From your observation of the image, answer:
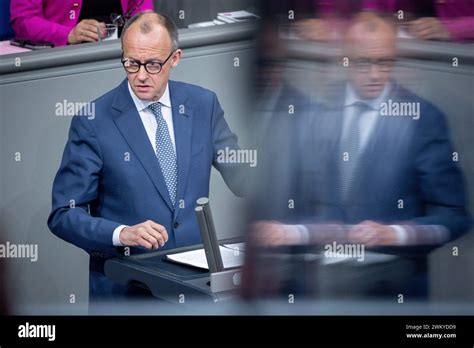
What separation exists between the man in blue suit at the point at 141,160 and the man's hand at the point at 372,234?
0.48 metres

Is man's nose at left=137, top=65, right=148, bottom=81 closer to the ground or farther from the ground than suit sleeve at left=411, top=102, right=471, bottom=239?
farther from the ground

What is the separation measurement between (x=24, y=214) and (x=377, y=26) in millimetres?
1509

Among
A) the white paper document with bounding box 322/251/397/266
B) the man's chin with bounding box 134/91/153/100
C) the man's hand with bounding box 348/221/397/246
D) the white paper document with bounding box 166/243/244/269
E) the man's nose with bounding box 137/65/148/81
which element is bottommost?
the white paper document with bounding box 322/251/397/266

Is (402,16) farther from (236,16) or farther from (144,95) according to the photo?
(144,95)

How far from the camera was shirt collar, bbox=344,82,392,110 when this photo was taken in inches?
168

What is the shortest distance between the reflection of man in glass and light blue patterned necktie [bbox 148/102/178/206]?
47 centimetres

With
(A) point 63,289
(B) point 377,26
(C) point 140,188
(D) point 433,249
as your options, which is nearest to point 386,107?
(B) point 377,26

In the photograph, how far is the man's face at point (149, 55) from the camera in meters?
4.21

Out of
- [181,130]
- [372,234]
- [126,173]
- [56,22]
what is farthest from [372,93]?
[56,22]

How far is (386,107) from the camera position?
4.27 m

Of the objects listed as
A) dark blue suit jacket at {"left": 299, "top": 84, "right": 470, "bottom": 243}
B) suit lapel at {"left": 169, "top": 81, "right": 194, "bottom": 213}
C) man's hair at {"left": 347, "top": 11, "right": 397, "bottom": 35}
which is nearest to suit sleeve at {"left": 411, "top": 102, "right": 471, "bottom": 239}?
dark blue suit jacket at {"left": 299, "top": 84, "right": 470, "bottom": 243}

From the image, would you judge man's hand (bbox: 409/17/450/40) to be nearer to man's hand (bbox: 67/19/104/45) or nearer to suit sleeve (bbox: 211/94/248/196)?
suit sleeve (bbox: 211/94/248/196)
